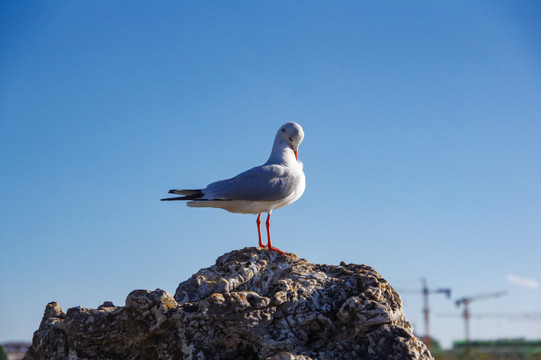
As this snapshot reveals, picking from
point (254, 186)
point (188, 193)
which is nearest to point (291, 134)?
point (254, 186)

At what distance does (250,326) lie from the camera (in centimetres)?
547

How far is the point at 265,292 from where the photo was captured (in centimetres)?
606

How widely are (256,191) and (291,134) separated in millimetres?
1268

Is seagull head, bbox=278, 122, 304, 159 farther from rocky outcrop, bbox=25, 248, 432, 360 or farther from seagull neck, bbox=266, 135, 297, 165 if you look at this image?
rocky outcrop, bbox=25, 248, 432, 360

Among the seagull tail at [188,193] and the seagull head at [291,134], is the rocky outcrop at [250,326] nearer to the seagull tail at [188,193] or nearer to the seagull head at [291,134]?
the seagull tail at [188,193]

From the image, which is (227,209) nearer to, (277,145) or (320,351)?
(277,145)

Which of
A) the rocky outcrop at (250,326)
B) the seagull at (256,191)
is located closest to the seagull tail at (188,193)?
the seagull at (256,191)

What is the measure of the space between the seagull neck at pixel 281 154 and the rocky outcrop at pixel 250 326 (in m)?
2.90

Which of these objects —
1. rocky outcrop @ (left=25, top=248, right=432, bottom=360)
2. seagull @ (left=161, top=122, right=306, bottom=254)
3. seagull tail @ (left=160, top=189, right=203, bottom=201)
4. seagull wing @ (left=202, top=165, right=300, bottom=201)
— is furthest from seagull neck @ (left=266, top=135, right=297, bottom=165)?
rocky outcrop @ (left=25, top=248, right=432, bottom=360)

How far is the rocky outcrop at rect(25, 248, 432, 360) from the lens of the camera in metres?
5.36

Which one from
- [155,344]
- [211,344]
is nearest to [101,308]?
[155,344]

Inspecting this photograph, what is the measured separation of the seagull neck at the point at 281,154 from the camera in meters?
8.67

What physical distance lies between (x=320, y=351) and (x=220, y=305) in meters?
0.99

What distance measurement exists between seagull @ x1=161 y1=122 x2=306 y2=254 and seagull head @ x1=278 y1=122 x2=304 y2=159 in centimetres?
45
